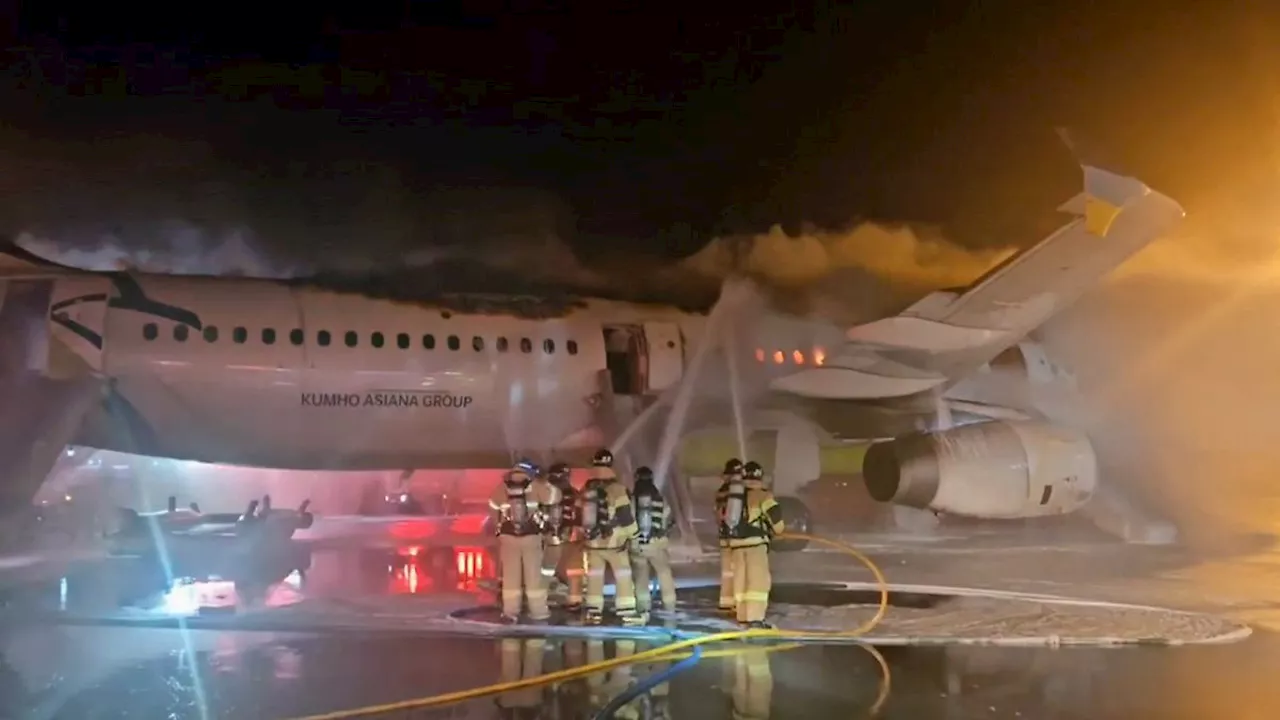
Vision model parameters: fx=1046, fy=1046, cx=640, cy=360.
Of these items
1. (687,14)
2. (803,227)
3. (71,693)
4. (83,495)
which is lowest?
(71,693)

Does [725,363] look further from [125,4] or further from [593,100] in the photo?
[125,4]

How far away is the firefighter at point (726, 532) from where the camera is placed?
7176mm

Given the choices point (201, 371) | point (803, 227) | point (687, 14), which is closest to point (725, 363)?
point (803, 227)

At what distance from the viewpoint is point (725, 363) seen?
11.0m

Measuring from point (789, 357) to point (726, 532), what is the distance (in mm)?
4270

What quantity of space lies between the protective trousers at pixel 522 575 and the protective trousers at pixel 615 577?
1.07 feet

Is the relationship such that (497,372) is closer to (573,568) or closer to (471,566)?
(471,566)

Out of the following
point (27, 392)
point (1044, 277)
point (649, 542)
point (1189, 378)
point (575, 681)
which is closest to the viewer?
point (575, 681)

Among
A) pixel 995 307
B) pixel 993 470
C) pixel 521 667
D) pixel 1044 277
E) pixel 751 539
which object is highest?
pixel 1044 277

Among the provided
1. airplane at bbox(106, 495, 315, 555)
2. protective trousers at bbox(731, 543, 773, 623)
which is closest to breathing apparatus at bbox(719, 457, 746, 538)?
protective trousers at bbox(731, 543, 773, 623)

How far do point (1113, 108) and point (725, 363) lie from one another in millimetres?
5136

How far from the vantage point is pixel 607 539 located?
7.11 m

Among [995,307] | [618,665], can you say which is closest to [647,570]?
[618,665]

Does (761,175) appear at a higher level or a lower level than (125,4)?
lower
